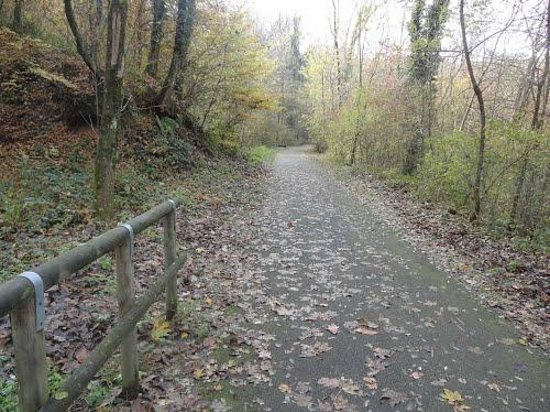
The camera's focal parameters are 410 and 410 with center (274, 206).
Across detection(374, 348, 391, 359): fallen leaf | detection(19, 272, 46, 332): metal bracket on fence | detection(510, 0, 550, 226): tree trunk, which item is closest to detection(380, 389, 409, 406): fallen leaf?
detection(374, 348, 391, 359): fallen leaf

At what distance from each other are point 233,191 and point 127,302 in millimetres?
10531

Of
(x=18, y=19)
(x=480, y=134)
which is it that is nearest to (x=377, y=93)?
(x=480, y=134)

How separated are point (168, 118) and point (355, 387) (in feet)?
45.5

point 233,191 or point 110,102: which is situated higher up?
point 110,102

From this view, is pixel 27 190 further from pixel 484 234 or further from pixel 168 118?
pixel 484 234

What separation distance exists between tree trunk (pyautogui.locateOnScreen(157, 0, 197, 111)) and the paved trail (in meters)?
9.24

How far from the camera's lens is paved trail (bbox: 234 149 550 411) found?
12.2 feet

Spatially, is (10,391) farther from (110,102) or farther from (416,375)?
(110,102)

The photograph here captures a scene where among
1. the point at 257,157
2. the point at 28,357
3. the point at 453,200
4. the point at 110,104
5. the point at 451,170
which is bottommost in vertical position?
the point at 453,200

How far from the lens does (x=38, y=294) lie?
2.08 m

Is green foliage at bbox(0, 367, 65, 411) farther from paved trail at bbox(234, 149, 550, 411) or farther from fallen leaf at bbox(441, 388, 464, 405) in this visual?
fallen leaf at bbox(441, 388, 464, 405)

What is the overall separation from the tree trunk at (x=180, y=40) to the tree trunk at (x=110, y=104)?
7.51 metres

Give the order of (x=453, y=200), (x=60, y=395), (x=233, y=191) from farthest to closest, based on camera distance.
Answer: (x=233, y=191), (x=453, y=200), (x=60, y=395)

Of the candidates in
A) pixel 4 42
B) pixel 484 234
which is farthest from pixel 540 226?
pixel 4 42
